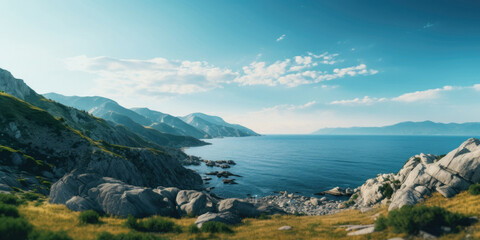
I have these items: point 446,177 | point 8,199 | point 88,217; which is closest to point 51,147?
point 8,199

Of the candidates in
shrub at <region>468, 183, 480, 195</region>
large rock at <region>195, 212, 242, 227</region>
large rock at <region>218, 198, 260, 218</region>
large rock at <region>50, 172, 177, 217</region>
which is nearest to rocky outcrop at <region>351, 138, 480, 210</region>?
shrub at <region>468, 183, 480, 195</region>

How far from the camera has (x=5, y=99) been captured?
56281mm

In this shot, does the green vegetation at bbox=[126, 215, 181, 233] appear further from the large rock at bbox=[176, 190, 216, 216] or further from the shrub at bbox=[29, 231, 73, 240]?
the large rock at bbox=[176, 190, 216, 216]

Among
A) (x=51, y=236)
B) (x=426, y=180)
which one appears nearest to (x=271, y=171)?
(x=426, y=180)

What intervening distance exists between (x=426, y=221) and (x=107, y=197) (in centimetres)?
2806

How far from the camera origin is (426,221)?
11984 millimetres

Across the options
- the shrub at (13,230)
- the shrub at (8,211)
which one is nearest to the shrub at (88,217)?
the shrub at (8,211)

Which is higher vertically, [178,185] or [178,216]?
[178,216]

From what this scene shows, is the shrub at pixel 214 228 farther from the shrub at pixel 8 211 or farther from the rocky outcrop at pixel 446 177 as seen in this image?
the rocky outcrop at pixel 446 177

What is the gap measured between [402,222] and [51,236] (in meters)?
20.3

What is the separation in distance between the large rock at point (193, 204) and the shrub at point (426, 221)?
1929 centimetres

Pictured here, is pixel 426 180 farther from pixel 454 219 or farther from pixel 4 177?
pixel 4 177

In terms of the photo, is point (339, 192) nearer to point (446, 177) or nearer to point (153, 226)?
point (446, 177)

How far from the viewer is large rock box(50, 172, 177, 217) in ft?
69.9
